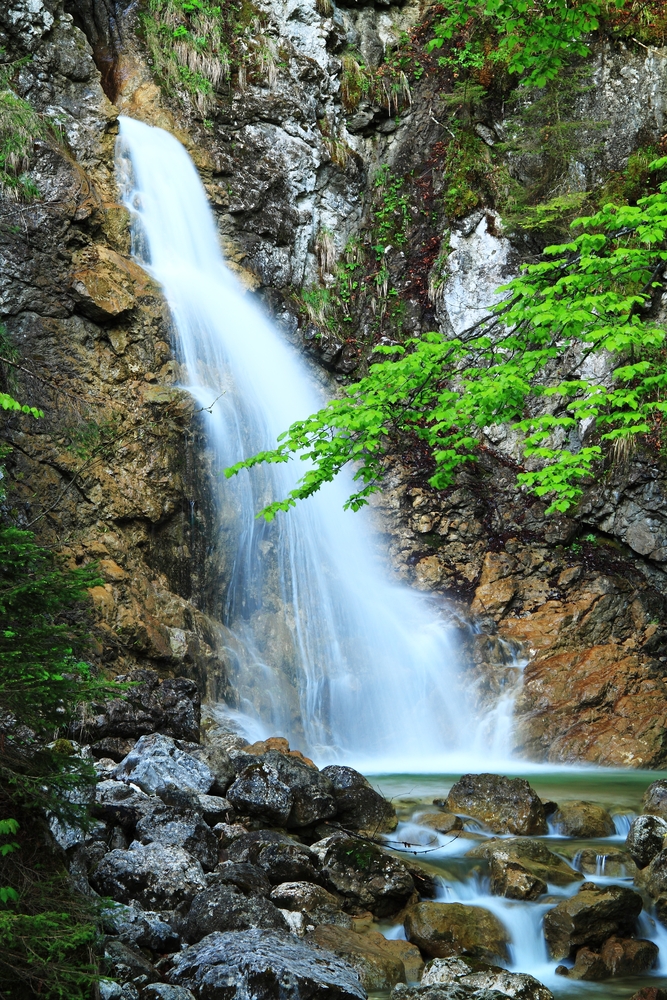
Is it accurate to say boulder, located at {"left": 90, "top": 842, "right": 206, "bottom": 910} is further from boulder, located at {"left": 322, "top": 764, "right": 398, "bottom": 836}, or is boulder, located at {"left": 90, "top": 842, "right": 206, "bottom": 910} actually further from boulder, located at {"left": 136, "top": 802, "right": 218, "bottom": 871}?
boulder, located at {"left": 322, "top": 764, "right": 398, "bottom": 836}

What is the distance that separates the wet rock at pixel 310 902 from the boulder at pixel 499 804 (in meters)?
2.10

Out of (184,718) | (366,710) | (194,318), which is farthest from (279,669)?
(194,318)

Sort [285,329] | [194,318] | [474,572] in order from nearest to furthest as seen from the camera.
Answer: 1. [194,318]
2. [474,572]
3. [285,329]

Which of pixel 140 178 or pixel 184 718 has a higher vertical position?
pixel 140 178

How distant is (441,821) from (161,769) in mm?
2441

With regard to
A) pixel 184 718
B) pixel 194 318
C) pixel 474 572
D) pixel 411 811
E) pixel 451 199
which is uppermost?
pixel 451 199

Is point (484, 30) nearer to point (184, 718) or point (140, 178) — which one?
point (140, 178)

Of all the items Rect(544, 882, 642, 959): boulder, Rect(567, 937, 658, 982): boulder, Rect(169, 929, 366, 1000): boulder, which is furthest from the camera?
Rect(544, 882, 642, 959): boulder

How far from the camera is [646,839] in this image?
19.8 feet

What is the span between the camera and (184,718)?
734cm

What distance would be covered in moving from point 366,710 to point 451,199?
30.5 ft

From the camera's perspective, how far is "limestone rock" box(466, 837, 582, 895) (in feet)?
18.9

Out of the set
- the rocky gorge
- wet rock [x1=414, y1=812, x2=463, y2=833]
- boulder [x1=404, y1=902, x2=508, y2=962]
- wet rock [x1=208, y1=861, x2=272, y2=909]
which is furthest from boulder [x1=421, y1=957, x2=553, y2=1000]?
wet rock [x1=414, y1=812, x2=463, y2=833]

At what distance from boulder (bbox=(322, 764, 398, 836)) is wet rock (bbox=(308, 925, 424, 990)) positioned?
1475 millimetres
